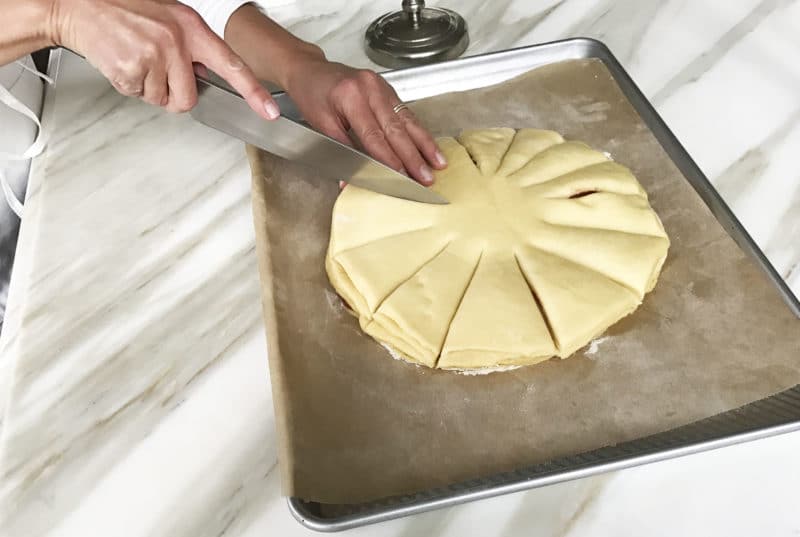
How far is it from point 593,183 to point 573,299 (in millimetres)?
251

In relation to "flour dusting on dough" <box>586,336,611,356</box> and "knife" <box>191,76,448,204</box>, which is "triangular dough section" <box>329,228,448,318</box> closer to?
"knife" <box>191,76,448,204</box>

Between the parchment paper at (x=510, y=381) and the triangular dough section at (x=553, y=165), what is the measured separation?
14cm

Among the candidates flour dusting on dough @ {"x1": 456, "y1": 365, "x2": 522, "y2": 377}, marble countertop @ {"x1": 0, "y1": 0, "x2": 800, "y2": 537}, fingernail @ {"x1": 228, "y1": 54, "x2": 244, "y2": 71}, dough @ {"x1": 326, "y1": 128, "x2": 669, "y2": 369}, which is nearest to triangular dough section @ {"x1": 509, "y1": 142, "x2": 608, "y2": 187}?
dough @ {"x1": 326, "y1": 128, "x2": 669, "y2": 369}

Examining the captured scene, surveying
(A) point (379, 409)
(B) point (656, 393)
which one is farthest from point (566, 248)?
(A) point (379, 409)

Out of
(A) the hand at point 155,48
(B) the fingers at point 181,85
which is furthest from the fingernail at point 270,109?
(B) the fingers at point 181,85

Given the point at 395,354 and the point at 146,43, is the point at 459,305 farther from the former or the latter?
the point at 146,43

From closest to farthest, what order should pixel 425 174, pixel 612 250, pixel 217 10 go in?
pixel 612 250
pixel 425 174
pixel 217 10

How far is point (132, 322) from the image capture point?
3.90 ft

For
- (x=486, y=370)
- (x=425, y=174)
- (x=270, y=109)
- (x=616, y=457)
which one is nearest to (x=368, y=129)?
(x=425, y=174)

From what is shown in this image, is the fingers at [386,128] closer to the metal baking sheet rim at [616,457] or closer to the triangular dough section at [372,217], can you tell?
the triangular dough section at [372,217]

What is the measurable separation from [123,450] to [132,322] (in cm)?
23

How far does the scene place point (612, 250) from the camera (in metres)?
1.17

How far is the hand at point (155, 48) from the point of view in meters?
1.11

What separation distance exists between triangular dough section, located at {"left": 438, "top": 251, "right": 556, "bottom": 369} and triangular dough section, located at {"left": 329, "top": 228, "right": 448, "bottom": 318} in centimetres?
11
